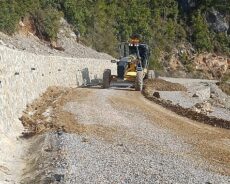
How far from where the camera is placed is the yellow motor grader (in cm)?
3241

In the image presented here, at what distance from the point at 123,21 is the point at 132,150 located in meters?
56.9

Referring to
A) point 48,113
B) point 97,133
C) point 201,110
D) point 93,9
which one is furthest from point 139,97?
point 93,9

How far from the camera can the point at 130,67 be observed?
33438 mm

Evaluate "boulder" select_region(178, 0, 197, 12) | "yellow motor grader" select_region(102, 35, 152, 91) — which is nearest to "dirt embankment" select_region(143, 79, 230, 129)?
"yellow motor grader" select_region(102, 35, 152, 91)

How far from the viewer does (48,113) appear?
19906 mm

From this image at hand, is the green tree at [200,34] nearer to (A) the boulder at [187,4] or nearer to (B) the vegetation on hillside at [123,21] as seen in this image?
(B) the vegetation on hillside at [123,21]

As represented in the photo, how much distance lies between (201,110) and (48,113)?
343 inches

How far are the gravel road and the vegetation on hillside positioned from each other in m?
22.9

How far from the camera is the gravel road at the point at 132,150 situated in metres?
11.9

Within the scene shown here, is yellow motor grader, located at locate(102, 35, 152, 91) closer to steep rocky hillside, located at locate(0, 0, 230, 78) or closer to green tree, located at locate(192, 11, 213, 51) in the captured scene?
steep rocky hillside, located at locate(0, 0, 230, 78)

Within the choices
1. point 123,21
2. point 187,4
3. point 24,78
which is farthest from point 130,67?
point 187,4

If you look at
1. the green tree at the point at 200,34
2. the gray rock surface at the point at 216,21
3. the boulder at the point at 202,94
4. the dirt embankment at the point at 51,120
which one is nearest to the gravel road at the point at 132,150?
the dirt embankment at the point at 51,120

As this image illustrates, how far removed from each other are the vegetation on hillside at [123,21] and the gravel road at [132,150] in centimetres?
2295

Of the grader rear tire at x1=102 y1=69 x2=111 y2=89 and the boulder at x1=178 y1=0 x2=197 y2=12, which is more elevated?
the boulder at x1=178 y1=0 x2=197 y2=12
